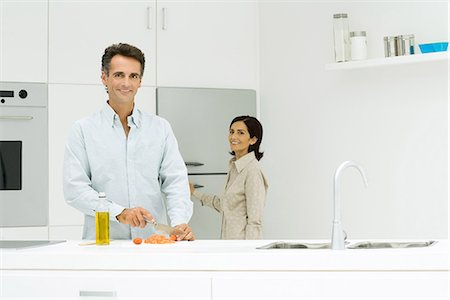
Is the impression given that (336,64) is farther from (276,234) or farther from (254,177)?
(276,234)

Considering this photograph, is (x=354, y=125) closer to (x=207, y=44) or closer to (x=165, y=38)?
(x=207, y=44)

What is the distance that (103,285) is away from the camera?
282cm

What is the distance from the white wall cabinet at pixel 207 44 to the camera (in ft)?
16.9

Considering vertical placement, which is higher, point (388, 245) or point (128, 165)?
point (128, 165)

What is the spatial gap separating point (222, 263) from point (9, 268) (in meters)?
0.75

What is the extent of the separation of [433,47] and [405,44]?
205 millimetres

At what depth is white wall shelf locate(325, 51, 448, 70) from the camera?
4199 millimetres

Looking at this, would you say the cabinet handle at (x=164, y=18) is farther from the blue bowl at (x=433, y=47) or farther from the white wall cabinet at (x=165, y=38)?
the blue bowl at (x=433, y=47)

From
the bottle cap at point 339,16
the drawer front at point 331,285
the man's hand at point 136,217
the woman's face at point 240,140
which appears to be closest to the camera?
the drawer front at point 331,285

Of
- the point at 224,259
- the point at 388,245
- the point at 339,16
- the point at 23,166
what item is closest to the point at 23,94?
the point at 23,166

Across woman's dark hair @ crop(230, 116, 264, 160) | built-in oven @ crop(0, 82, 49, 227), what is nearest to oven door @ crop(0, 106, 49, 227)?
built-in oven @ crop(0, 82, 49, 227)

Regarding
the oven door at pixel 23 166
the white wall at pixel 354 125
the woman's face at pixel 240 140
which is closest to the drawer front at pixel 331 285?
the white wall at pixel 354 125

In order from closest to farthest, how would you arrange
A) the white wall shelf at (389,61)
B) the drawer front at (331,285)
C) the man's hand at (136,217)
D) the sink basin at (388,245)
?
the drawer front at (331,285) < the sink basin at (388,245) < the man's hand at (136,217) < the white wall shelf at (389,61)

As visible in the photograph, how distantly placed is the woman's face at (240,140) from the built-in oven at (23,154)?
1.09 m
